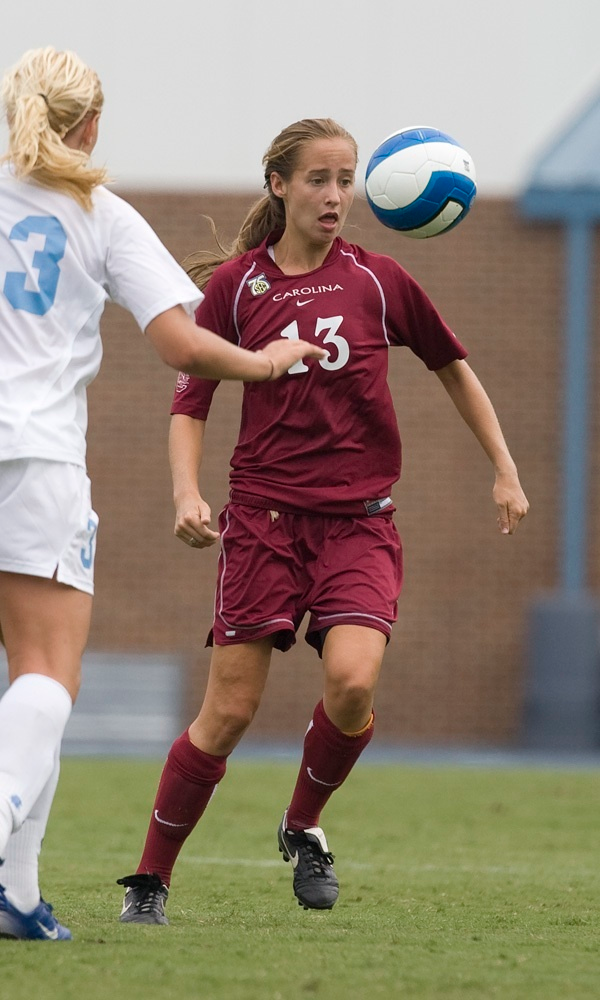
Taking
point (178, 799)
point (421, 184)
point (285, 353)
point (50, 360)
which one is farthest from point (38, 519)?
point (421, 184)

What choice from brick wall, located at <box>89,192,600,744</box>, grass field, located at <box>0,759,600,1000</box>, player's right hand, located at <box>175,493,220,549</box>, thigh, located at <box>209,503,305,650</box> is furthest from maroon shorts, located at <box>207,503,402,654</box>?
brick wall, located at <box>89,192,600,744</box>

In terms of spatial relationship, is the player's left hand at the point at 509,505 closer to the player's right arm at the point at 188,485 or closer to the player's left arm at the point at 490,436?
the player's left arm at the point at 490,436

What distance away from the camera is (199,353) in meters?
3.49

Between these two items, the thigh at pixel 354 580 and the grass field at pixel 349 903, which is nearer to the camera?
the grass field at pixel 349 903

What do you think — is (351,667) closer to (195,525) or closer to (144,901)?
(195,525)

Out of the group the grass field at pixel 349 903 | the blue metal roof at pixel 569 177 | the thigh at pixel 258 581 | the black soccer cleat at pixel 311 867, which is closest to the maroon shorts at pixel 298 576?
the thigh at pixel 258 581

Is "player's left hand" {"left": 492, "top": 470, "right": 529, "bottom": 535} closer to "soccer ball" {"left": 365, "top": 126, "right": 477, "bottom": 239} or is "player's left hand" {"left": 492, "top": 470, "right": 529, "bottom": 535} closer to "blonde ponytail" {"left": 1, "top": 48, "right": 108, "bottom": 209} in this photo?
"soccer ball" {"left": 365, "top": 126, "right": 477, "bottom": 239}

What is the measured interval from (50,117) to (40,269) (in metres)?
0.34

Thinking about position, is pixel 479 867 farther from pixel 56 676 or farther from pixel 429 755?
pixel 429 755

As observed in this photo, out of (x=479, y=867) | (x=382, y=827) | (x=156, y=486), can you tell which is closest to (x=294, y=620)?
(x=479, y=867)

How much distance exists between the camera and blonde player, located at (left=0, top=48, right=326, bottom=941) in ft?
11.2

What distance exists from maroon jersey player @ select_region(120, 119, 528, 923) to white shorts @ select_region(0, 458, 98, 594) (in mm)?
872

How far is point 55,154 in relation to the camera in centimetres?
345

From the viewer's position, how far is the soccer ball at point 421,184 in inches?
186
